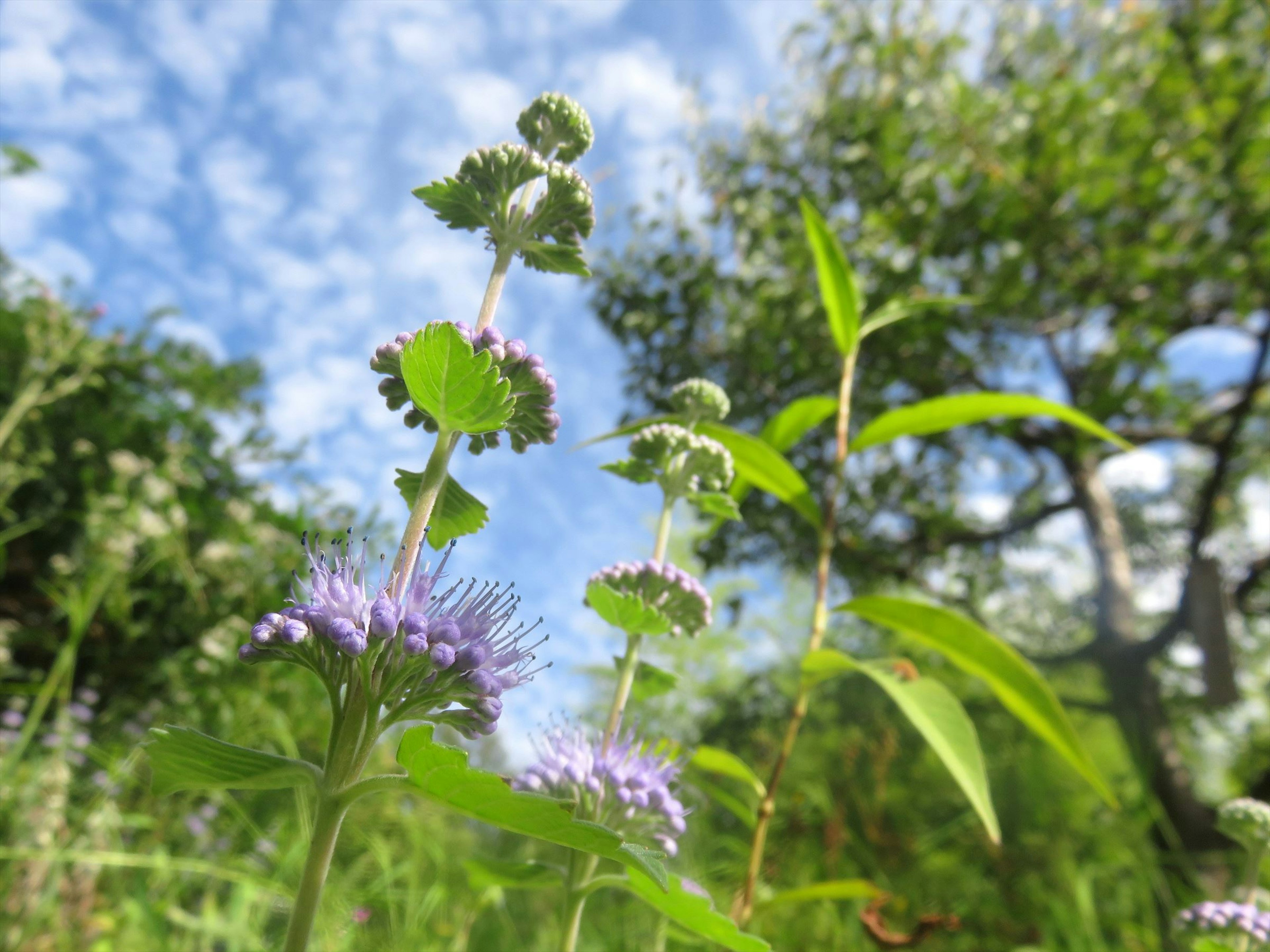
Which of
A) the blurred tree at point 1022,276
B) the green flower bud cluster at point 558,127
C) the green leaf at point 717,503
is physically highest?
the blurred tree at point 1022,276

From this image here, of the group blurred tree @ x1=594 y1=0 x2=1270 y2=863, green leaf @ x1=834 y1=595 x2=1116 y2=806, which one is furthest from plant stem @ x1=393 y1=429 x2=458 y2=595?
blurred tree @ x1=594 y1=0 x2=1270 y2=863

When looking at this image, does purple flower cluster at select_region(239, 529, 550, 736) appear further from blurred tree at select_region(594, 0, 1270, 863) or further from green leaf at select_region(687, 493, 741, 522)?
blurred tree at select_region(594, 0, 1270, 863)

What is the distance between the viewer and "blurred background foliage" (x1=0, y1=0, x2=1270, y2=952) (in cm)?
288

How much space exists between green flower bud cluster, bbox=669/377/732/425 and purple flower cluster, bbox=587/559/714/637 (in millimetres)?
267

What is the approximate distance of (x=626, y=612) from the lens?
91 centimetres

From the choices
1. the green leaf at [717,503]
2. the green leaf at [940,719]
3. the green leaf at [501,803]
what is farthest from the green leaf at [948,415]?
the green leaf at [501,803]

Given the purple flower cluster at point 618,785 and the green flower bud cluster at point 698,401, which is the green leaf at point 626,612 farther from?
the green flower bud cluster at point 698,401

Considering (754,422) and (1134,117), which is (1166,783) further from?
→ (1134,117)

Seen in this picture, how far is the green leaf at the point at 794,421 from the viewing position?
1612 mm

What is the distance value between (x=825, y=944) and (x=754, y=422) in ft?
12.4

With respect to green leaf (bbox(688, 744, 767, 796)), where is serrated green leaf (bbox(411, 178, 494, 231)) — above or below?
above

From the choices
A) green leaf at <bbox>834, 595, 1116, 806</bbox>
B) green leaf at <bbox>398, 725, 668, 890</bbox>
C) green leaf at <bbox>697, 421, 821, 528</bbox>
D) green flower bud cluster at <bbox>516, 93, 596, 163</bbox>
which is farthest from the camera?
green leaf at <bbox>697, 421, 821, 528</bbox>

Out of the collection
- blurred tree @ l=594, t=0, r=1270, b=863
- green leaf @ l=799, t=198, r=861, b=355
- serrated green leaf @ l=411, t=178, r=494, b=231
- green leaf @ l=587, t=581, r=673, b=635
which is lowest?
green leaf @ l=587, t=581, r=673, b=635

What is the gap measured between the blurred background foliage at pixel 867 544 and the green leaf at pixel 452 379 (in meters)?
1.69
